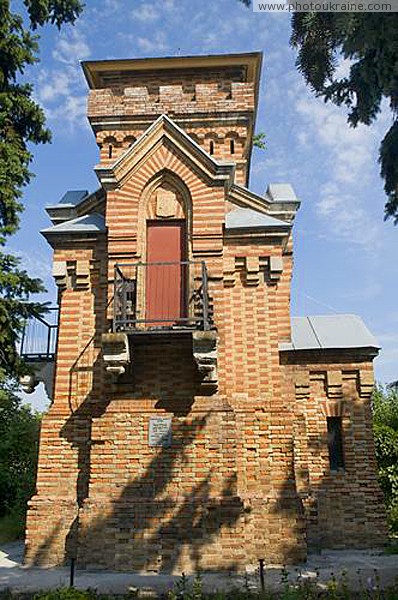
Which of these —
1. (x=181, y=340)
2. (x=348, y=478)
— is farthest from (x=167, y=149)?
(x=348, y=478)

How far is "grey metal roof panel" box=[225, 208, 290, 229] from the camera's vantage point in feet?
38.8

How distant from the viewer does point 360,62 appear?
275 inches

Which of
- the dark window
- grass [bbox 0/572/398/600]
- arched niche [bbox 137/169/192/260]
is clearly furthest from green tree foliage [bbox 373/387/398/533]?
arched niche [bbox 137/169/192/260]

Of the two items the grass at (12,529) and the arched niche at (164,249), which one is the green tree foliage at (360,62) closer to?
the arched niche at (164,249)

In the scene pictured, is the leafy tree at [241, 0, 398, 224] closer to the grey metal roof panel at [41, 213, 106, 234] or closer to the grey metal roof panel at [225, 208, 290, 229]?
the grey metal roof panel at [225, 208, 290, 229]

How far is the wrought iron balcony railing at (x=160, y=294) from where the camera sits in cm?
1063

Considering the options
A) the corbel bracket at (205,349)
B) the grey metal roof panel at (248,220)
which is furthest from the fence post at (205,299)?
the grey metal roof panel at (248,220)

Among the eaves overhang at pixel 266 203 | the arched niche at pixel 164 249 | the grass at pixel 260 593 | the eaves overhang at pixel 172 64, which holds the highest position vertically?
the eaves overhang at pixel 172 64

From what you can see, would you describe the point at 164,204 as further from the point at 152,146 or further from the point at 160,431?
the point at 160,431

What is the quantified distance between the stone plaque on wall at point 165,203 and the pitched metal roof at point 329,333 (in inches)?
152

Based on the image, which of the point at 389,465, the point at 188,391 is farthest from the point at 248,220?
the point at 389,465

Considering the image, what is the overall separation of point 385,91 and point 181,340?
5685 mm

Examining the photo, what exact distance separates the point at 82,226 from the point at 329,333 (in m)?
6.19

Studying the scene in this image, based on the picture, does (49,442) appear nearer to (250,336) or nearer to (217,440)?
(217,440)
